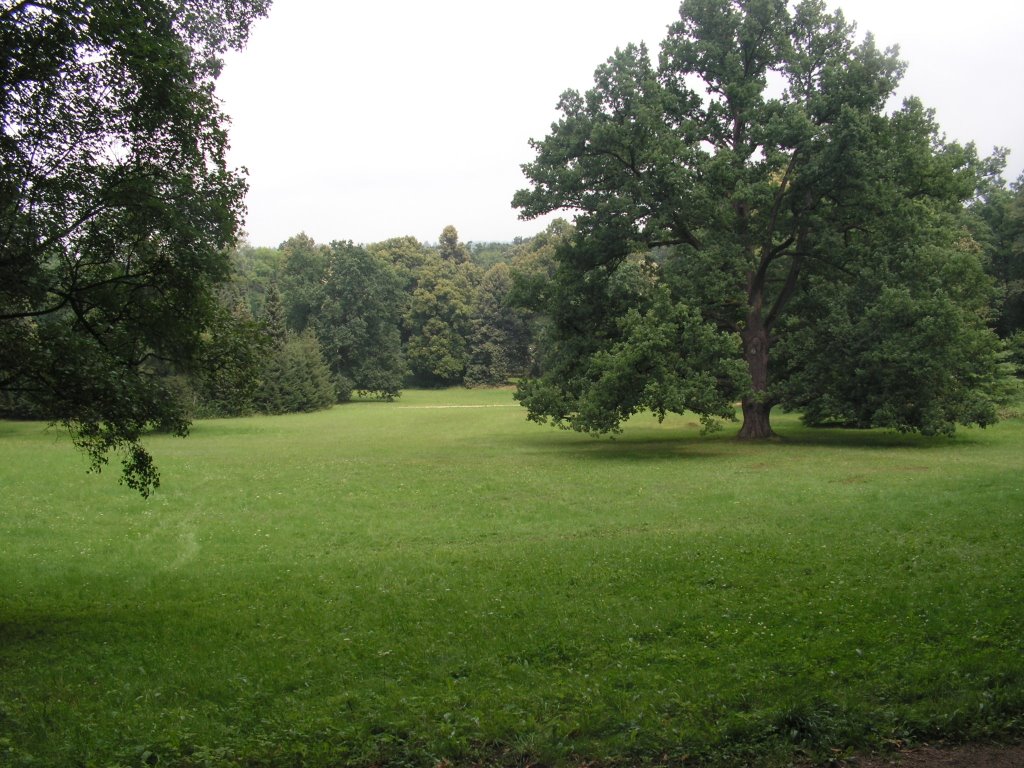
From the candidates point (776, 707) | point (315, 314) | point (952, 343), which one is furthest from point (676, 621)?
point (315, 314)

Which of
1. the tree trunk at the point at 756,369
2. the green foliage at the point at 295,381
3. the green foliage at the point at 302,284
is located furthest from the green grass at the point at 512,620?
the green foliage at the point at 302,284

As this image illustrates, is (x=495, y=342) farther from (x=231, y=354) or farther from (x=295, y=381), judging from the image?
(x=231, y=354)

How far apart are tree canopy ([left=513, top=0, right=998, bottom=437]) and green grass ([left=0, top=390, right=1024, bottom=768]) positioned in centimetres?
788

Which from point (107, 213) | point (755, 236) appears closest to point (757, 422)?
point (755, 236)

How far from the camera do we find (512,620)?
954 cm

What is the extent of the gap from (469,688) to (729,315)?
27948mm

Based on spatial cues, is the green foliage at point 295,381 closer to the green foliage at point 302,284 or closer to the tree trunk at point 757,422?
the green foliage at point 302,284

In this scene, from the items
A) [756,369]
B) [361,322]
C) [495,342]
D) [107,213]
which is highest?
[361,322]

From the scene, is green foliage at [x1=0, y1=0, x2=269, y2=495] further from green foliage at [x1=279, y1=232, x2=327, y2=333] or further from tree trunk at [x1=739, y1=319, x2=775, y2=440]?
green foliage at [x1=279, y1=232, x2=327, y2=333]

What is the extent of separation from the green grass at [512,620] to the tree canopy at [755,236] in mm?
7884

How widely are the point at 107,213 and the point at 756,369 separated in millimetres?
27687

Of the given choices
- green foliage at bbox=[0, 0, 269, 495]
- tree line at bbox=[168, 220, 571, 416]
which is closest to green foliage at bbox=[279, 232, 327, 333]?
tree line at bbox=[168, 220, 571, 416]

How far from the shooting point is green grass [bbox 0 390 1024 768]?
6.27 m

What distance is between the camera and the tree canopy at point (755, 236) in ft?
94.0
